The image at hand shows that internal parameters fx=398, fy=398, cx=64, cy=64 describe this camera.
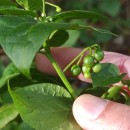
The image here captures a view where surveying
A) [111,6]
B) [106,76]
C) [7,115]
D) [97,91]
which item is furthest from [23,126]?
[111,6]

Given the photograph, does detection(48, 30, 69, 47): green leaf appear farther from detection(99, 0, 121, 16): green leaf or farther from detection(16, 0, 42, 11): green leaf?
detection(99, 0, 121, 16): green leaf

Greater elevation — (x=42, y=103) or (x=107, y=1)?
(x=42, y=103)

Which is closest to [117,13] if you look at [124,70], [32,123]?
[124,70]

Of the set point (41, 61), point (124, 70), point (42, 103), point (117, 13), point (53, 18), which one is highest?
point (53, 18)

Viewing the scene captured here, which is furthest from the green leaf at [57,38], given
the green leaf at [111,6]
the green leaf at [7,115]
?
the green leaf at [111,6]

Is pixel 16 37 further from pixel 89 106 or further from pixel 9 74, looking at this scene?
pixel 9 74

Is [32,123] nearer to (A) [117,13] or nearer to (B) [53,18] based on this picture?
(B) [53,18]

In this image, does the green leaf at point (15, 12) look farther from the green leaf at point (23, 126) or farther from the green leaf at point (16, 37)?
the green leaf at point (23, 126)
